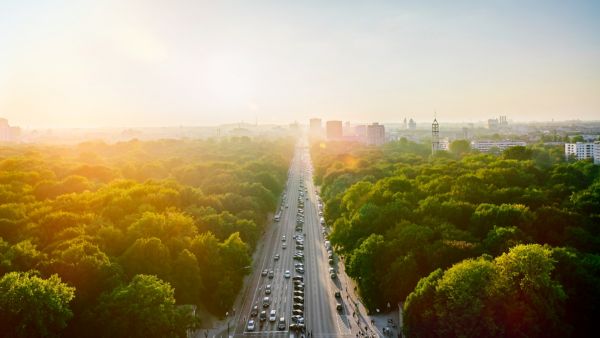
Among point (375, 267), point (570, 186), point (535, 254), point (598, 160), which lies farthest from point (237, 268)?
point (598, 160)

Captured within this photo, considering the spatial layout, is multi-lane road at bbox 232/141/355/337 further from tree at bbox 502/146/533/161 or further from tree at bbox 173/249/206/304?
tree at bbox 502/146/533/161

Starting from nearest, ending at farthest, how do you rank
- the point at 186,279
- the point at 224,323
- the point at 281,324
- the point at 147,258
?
1. the point at 147,258
2. the point at 281,324
3. the point at 186,279
4. the point at 224,323

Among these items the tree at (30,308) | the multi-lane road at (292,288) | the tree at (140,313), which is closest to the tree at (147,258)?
the tree at (140,313)

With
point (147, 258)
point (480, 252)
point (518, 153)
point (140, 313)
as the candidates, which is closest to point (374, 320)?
point (480, 252)

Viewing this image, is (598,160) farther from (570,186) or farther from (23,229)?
(23,229)

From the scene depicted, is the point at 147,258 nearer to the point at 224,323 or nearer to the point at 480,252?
the point at 224,323

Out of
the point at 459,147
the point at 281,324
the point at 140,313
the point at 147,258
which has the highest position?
the point at 459,147

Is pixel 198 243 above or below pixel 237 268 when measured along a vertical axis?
above
